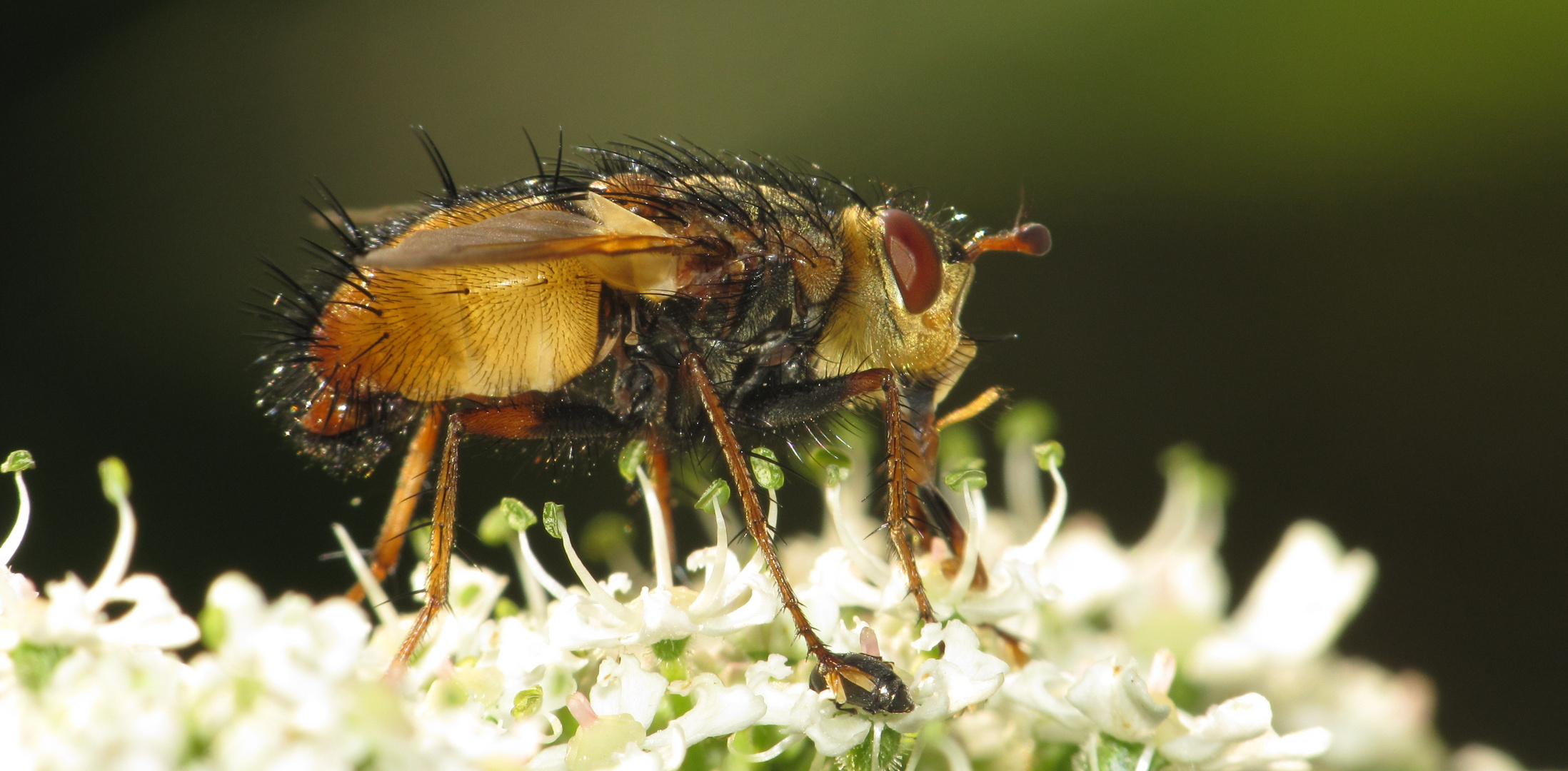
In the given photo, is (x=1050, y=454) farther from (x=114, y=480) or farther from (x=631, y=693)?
(x=114, y=480)

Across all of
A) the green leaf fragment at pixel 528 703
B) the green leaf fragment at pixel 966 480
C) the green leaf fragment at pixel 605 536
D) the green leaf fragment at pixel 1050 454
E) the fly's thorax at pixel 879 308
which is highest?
the fly's thorax at pixel 879 308

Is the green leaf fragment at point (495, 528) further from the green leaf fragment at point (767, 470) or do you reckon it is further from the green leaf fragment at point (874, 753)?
the green leaf fragment at point (874, 753)

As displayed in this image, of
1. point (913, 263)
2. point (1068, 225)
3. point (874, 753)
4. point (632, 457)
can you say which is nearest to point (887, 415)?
point (913, 263)

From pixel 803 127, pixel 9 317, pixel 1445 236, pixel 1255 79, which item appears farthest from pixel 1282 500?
pixel 9 317

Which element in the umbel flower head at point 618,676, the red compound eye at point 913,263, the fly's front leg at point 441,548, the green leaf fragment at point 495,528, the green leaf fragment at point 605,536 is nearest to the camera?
the umbel flower head at point 618,676

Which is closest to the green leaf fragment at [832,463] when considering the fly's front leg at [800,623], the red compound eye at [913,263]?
the fly's front leg at [800,623]

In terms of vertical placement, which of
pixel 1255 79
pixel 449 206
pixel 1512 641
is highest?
pixel 1255 79

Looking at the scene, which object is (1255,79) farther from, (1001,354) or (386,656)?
(386,656)
